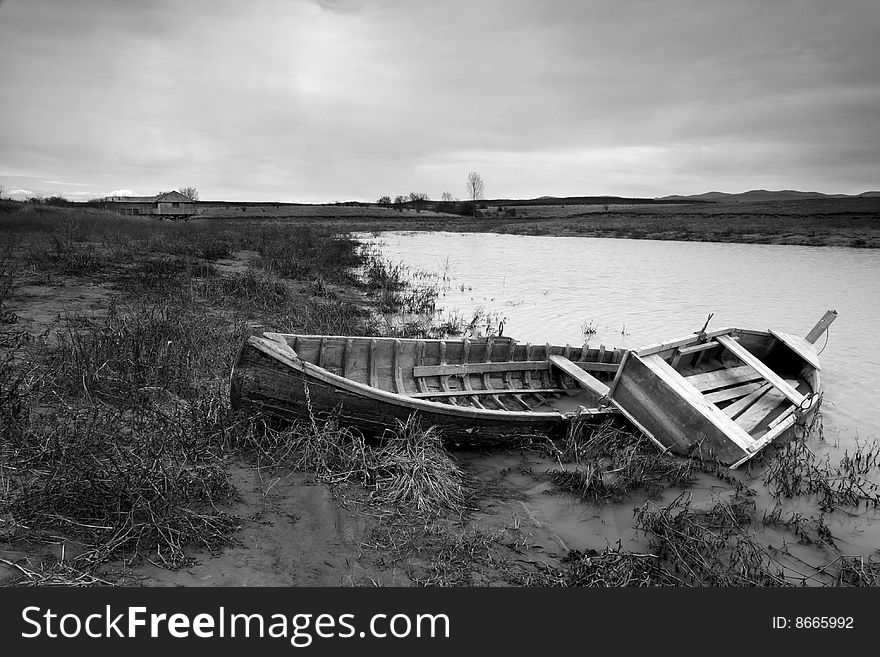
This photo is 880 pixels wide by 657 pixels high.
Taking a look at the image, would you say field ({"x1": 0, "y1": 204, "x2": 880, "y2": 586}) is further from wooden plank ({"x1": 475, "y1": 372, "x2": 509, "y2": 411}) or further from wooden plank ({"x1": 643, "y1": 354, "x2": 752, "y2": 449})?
wooden plank ({"x1": 475, "y1": 372, "x2": 509, "y2": 411})

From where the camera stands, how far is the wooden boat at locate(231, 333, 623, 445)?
499 centimetres

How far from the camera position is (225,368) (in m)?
6.91

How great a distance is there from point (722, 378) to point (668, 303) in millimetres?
8189

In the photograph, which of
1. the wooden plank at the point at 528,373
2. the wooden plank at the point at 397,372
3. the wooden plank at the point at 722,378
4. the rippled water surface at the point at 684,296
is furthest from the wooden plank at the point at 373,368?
the rippled water surface at the point at 684,296

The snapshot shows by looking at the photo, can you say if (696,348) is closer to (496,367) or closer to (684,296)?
(496,367)

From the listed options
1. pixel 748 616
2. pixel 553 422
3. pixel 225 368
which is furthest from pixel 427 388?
pixel 748 616

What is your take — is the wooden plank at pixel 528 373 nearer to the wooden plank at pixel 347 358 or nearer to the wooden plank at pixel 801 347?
the wooden plank at pixel 347 358

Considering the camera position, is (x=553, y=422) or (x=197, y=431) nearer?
(x=197, y=431)

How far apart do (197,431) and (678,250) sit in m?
31.7

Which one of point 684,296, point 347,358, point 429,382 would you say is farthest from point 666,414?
point 684,296

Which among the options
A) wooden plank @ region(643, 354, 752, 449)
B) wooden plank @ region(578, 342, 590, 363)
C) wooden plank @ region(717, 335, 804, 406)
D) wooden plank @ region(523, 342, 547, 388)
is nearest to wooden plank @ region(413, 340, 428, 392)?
wooden plank @ region(523, 342, 547, 388)

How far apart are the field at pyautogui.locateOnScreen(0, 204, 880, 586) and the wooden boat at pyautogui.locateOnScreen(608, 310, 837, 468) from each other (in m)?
0.28

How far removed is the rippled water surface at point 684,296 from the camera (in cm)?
1008

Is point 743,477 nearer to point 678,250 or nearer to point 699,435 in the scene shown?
point 699,435
